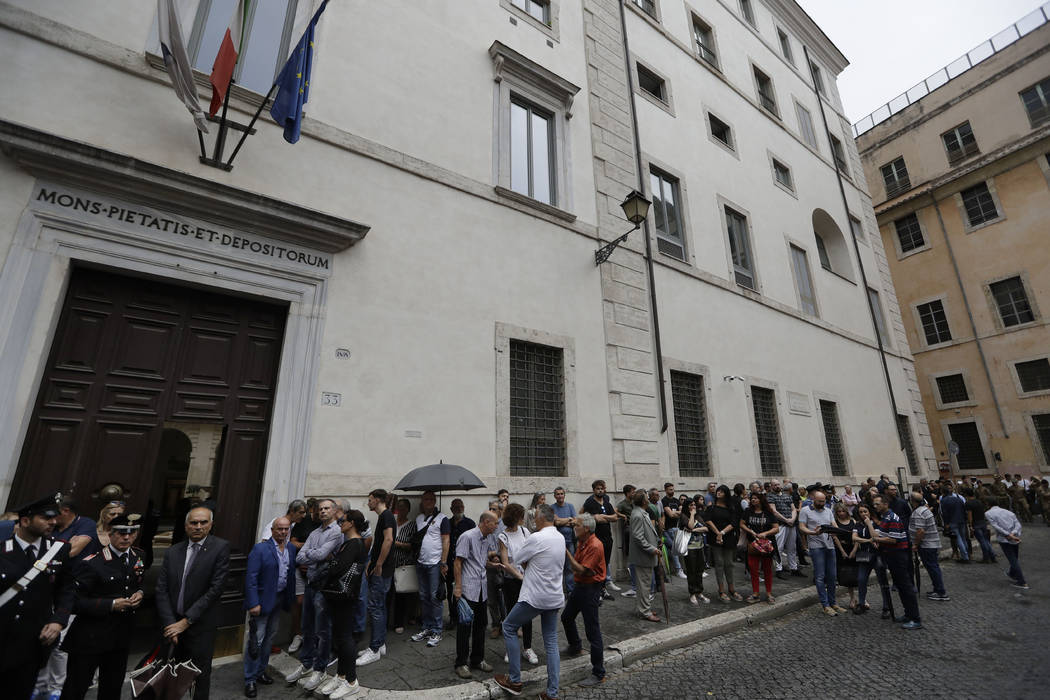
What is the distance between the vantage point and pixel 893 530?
6.71 metres

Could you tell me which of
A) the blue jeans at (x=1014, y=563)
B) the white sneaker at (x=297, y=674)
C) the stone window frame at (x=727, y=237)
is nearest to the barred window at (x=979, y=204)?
the stone window frame at (x=727, y=237)

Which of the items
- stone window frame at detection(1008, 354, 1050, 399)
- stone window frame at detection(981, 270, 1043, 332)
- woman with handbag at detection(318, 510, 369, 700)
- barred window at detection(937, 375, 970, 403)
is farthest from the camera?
barred window at detection(937, 375, 970, 403)

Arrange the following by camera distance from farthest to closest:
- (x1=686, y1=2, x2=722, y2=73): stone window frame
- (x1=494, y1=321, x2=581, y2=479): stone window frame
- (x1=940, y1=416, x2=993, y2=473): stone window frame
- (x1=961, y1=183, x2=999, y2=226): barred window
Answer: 1. (x1=961, y1=183, x2=999, y2=226): barred window
2. (x1=940, y1=416, x2=993, y2=473): stone window frame
3. (x1=686, y1=2, x2=722, y2=73): stone window frame
4. (x1=494, y1=321, x2=581, y2=479): stone window frame

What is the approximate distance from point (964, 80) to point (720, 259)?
2458cm

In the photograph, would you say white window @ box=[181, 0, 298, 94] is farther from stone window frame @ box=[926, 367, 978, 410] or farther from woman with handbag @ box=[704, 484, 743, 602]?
stone window frame @ box=[926, 367, 978, 410]

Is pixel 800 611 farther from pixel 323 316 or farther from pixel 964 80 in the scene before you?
pixel 964 80

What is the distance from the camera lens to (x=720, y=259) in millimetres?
12992

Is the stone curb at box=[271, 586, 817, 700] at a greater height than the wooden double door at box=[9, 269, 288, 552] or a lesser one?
lesser

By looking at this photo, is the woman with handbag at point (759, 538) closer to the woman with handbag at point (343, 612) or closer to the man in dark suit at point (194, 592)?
the woman with handbag at point (343, 612)

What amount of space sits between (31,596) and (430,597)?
3626mm

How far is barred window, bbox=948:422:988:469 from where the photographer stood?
2253cm

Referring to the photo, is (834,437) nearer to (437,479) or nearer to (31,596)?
(437,479)

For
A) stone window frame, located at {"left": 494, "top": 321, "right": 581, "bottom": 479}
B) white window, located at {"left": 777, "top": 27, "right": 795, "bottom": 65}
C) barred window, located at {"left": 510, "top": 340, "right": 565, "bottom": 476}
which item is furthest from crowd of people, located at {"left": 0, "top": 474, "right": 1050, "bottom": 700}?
white window, located at {"left": 777, "top": 27, "right": 795, "bottom": 65}

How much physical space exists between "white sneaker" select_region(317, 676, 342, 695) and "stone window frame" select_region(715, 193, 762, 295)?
12057mm
